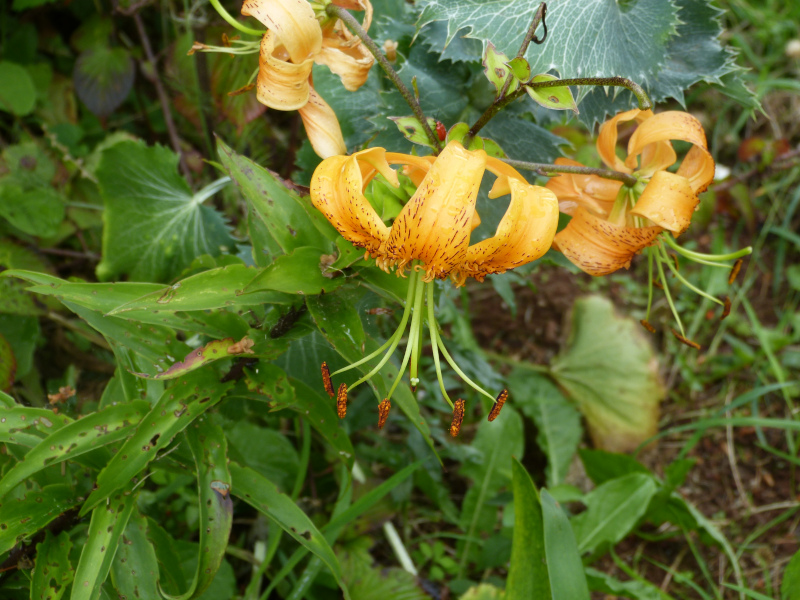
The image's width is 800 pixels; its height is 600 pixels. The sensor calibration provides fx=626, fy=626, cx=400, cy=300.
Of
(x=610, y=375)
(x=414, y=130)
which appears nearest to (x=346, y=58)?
(x=414, y=130)

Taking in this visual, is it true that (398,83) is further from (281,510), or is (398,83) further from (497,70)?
(281,510)

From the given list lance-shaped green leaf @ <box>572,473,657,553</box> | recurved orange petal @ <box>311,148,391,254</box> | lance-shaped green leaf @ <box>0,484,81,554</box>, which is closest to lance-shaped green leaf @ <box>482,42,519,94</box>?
recurved orange petal @ <box>311,148,391,254</box>

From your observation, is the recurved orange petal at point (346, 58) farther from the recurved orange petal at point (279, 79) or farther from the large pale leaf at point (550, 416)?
the large pale leaf at point (550, 416)

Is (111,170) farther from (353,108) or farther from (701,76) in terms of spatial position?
(701,76)

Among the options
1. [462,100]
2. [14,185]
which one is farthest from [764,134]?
[14,185]

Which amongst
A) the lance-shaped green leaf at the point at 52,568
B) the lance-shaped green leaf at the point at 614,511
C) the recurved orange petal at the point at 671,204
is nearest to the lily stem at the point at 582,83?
the recurved orange petal at the point at 671,204

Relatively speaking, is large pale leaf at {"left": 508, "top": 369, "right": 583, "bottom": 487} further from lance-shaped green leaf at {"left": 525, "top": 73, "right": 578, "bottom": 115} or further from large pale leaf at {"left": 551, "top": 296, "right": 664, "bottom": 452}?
lance-shaped green leaf at {"left": 525, "top": 73, "right": 578, "bottom": 115}
